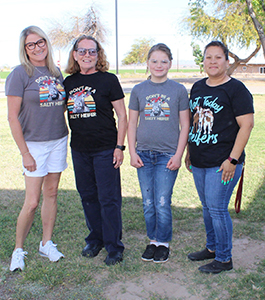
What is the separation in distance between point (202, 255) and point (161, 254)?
15.9 inches

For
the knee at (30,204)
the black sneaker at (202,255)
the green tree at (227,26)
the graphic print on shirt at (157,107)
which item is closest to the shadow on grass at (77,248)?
the black sneaker at (202,255)

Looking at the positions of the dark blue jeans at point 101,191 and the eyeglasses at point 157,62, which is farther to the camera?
the dark blue jeans at point 101,191

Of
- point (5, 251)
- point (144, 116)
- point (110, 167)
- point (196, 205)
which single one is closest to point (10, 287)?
point (5, 251)

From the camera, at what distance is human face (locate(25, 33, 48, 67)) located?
291 cm

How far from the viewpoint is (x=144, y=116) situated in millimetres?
3051

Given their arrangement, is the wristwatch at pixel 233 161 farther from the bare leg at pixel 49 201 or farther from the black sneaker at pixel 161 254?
the bare leg at pixel 49 201

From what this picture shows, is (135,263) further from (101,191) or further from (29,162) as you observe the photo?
(29,162)

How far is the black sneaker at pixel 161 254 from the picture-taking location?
10.6ft

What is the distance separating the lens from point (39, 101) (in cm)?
292

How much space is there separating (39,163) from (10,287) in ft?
3.56

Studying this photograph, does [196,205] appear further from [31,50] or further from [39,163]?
[31,50]

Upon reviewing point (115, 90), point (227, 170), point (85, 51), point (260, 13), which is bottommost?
point (227, 170)

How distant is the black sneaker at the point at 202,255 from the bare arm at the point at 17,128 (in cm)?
173

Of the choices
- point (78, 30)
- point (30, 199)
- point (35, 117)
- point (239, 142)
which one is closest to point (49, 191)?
point (30, 199)
